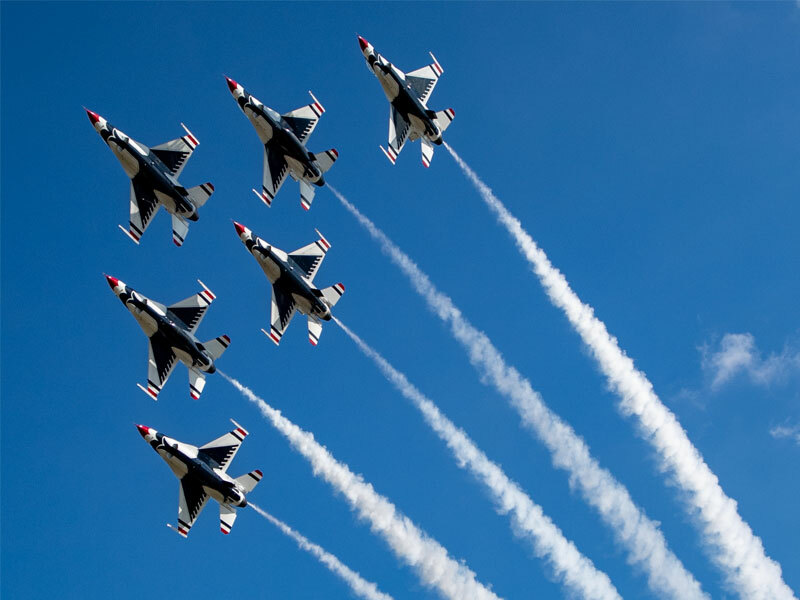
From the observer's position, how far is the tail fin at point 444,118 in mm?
84312

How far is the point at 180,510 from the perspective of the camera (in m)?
80.6

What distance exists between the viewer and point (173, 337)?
81.3m

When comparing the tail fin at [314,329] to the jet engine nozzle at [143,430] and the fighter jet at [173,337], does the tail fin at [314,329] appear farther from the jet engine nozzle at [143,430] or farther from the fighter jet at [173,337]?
the jet engine nozzle at [143,430]

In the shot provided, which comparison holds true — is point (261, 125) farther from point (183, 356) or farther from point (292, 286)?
point (183, 356)

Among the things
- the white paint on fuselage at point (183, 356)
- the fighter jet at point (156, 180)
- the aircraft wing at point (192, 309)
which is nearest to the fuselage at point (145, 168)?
the fighter jet at point (156, 180)

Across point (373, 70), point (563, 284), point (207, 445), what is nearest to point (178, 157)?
point (373, 70)

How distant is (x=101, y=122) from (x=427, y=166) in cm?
2626

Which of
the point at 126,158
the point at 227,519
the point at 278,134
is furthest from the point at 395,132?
the point at 227,519

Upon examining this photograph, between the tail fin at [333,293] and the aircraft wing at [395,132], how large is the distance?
11361mm

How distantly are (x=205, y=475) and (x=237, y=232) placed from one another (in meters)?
19.7

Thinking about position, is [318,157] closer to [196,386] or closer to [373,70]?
[373,70]

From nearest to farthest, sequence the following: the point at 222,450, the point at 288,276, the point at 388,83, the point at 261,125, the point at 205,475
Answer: the point at 205,475 < the point at 222,450 < the point at 288,276 < the point at 261,125 < the point at 388,83

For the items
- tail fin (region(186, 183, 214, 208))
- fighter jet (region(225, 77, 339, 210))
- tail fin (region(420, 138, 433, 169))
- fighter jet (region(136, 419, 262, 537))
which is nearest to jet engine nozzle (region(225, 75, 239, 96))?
fighter jet (region(225, 77, 339, 210))

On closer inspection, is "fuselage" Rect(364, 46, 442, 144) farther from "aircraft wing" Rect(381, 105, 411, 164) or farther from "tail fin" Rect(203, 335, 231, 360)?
"tail fin" Rect(203, 335, 231, 360)
